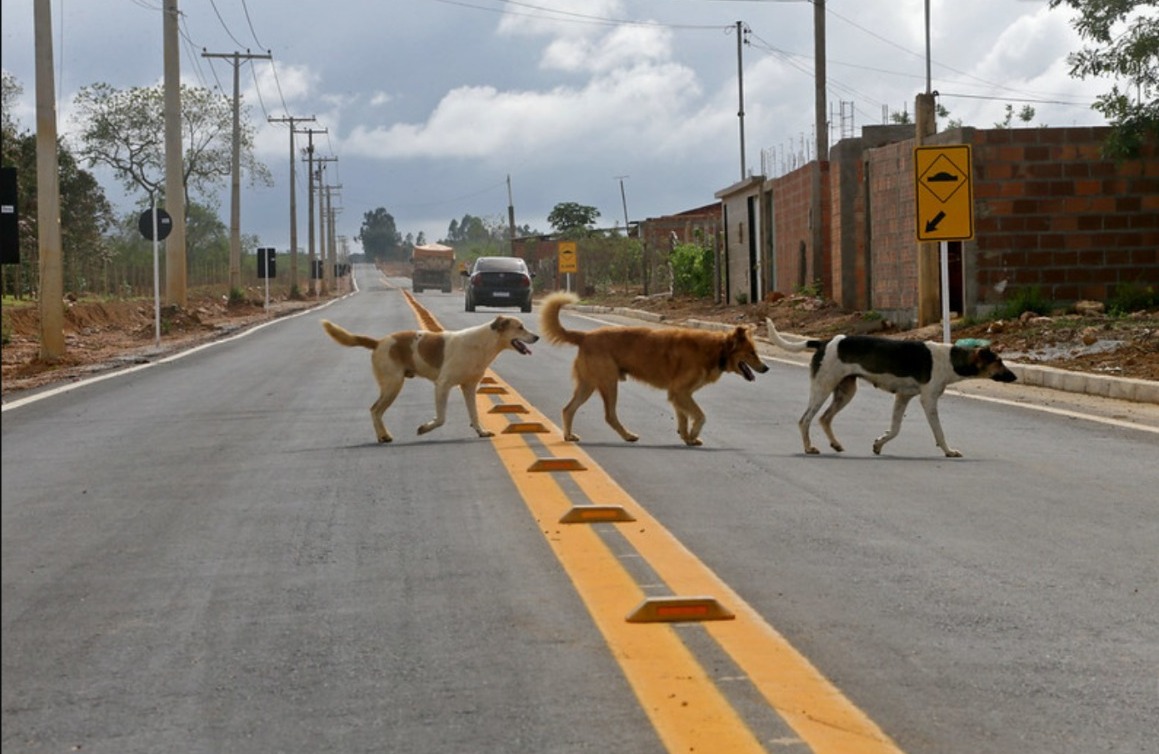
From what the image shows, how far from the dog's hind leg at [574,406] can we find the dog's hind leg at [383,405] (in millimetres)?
1236

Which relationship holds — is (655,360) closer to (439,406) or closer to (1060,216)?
(439,406)

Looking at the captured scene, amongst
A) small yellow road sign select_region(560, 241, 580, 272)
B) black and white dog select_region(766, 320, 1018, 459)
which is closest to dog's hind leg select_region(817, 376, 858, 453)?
black and white dog select_region(766, 320, 1018, 459)

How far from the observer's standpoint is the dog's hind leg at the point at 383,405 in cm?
1168

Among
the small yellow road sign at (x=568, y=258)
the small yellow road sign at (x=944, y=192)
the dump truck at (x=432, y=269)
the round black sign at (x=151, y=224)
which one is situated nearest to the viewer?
the small yellow road sign at (x=944, y=192)

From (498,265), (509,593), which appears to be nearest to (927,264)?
(509,593)

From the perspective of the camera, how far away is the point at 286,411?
48.1 ft

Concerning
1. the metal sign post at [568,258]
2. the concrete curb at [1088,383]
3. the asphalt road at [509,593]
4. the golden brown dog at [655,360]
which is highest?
the metal sign post at [568,258]

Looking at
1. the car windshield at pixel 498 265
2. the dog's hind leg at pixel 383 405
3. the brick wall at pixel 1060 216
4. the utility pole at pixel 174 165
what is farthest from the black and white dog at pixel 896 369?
the car windshield at pixel 498 265

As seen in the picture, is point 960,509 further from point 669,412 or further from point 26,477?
point 669,412

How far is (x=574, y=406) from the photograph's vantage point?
11.6 m

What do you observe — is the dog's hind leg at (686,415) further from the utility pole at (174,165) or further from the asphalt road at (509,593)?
the utility pole at (174,165)

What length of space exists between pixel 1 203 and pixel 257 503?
14399 millimetres

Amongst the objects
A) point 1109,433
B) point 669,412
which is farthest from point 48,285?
point 1109,433

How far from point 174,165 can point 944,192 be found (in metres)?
25.1
